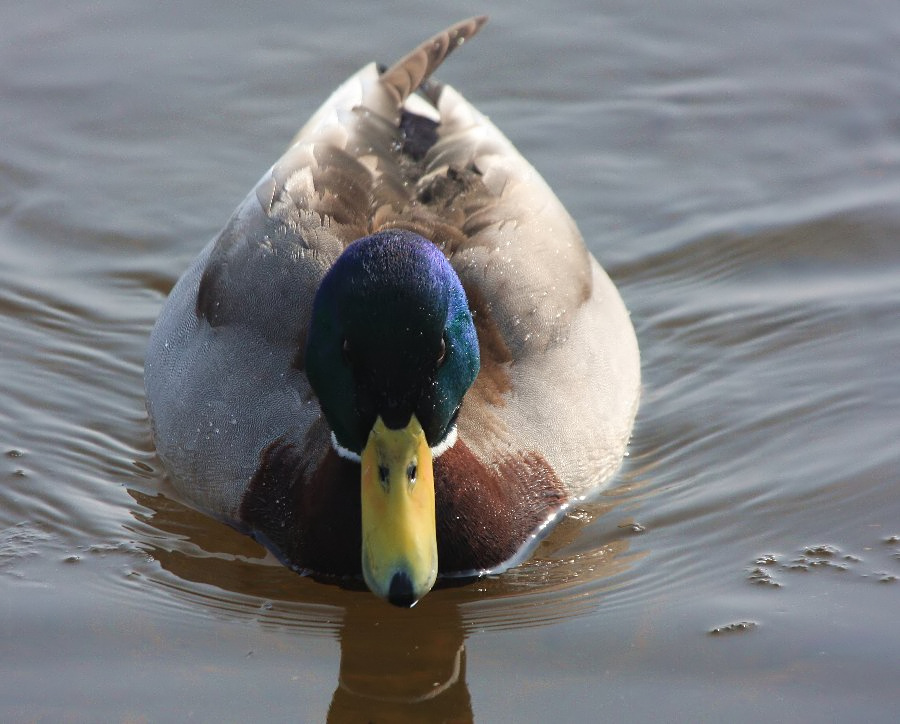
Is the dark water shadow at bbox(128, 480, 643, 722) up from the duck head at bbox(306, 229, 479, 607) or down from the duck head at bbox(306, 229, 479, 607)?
down

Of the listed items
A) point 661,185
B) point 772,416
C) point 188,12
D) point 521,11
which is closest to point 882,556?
point 772,416

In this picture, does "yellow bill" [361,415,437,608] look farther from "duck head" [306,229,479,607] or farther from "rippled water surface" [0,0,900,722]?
"rippled water surface" [0,0,900,722]

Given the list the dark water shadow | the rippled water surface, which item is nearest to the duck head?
the dark water shadow

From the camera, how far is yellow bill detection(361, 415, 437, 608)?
16.8 feet

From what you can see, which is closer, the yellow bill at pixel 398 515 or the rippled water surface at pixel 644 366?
the yellow bill at pixel 398 515

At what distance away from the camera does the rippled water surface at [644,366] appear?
17.4ft

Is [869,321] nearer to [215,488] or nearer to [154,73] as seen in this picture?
[215,488]

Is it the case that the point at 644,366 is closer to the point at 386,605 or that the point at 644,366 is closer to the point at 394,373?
the point at 386,605

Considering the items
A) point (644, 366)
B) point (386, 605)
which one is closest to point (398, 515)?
point (386, 605)

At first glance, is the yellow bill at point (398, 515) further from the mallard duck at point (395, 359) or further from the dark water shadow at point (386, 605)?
the dark water shadow at point (386, 605)

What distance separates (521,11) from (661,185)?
1886mm

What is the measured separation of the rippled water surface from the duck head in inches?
18.5

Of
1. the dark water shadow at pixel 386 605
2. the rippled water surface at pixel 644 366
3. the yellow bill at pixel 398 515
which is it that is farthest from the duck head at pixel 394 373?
the rippled water surface at pixel 644 366

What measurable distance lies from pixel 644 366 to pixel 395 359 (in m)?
2.53
